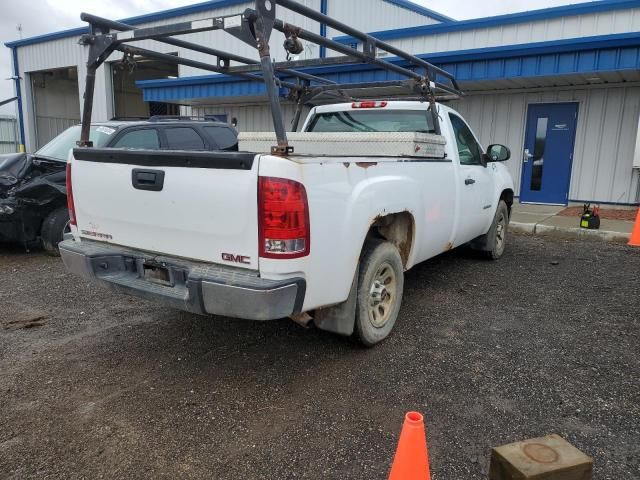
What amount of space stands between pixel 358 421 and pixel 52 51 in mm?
24548

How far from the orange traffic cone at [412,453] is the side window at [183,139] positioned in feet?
20.4

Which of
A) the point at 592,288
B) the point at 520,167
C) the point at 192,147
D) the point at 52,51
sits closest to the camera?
the point at 592,288

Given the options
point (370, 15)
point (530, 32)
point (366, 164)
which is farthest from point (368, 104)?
point (370, 15)

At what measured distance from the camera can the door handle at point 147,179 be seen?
3223 mm

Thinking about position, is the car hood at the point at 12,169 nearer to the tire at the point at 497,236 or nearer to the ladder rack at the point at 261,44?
the ladder rack at the point at 261,44

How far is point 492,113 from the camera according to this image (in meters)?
12.1

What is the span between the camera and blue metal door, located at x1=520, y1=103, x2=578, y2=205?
11312mm

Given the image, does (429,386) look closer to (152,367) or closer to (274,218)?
(274,218)

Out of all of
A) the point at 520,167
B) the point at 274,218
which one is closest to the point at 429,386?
the point at 274,218

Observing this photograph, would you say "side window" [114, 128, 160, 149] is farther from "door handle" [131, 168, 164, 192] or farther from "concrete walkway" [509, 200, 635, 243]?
"concrete walkway" [509, 200, 635, 243]

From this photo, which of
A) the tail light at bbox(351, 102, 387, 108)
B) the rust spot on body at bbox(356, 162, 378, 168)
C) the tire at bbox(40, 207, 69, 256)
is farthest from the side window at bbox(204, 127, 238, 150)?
the rust spot on body at bbox(356, 162, 378, 168)

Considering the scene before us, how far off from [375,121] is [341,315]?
2.65 metres

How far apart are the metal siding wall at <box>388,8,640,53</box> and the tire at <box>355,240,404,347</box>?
10.1 metres

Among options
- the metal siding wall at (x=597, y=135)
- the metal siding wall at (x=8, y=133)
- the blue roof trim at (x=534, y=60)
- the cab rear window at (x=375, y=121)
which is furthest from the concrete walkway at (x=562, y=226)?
the metal siding wall at (x=8, y=133)
